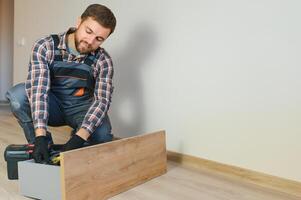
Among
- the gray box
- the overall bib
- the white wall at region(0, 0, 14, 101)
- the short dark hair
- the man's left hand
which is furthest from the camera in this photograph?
the white wall at region(0, 0, 14, 101)

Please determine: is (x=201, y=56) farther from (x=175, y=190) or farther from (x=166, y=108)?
(x=175, y=190)

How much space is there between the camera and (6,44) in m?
4.06

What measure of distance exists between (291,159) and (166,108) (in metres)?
0.67

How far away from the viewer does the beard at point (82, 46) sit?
1.32 meters

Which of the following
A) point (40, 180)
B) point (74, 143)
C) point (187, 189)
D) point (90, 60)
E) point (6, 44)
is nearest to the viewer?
point (40, 180)

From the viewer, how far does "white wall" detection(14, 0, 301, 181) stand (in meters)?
1.32

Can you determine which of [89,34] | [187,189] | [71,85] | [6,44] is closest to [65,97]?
[71,85]

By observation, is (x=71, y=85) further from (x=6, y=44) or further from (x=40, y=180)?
(x=6, y=44)

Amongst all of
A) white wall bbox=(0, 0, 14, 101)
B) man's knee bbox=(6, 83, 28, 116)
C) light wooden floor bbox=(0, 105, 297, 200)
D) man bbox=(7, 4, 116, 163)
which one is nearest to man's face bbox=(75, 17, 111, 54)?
man bbox=(7, 4, 116, 163)

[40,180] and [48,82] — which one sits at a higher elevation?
[48,82]

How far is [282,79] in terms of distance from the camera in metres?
1.32

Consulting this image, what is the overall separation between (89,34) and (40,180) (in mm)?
570

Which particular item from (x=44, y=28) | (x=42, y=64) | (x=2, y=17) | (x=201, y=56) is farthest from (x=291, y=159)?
(x=2, y=17)

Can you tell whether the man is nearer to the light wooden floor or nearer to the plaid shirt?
the plaid shirt
